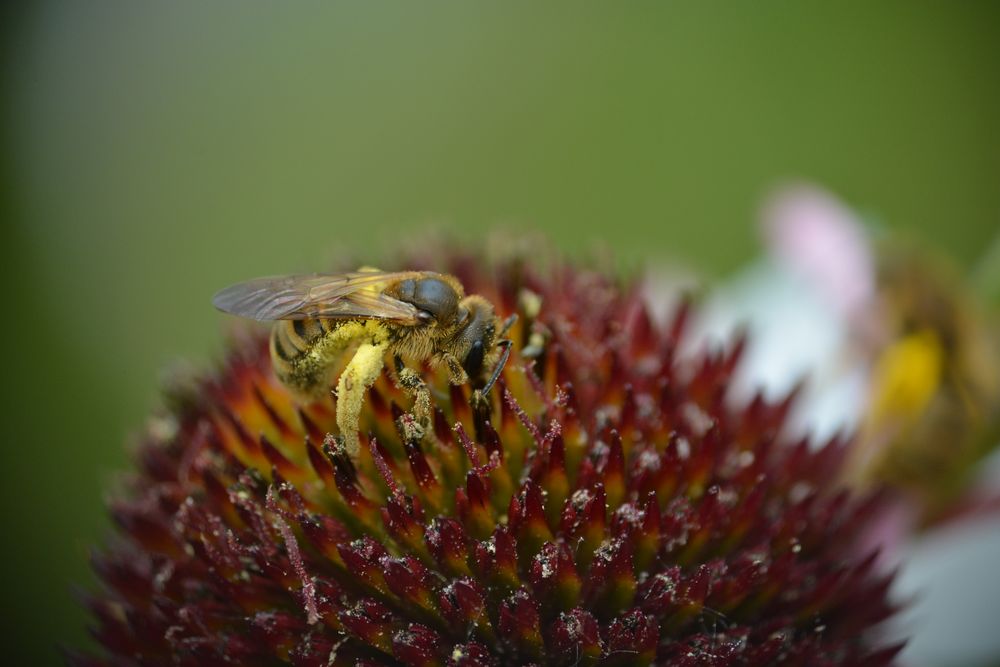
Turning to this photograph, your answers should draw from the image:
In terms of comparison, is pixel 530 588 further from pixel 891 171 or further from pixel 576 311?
pixel 891 171

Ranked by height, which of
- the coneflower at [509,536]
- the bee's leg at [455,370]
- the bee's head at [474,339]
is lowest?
the coneflower at [509,536]

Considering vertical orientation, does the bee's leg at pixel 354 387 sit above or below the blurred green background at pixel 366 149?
below

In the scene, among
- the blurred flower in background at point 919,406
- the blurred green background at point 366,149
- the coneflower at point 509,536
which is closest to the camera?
the coneflower at point 509,536

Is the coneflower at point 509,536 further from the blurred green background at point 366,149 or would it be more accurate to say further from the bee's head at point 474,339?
the blurred green background at point 366,149

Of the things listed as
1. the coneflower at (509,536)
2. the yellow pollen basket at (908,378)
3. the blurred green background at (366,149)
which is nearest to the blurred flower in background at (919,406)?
the yellow pollen basket at (908,378)

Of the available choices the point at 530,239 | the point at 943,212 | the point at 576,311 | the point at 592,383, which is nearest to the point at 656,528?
the point at 592,383

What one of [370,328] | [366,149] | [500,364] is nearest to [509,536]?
[500,364]

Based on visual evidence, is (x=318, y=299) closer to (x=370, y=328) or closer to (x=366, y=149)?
(x=370, y=328)
